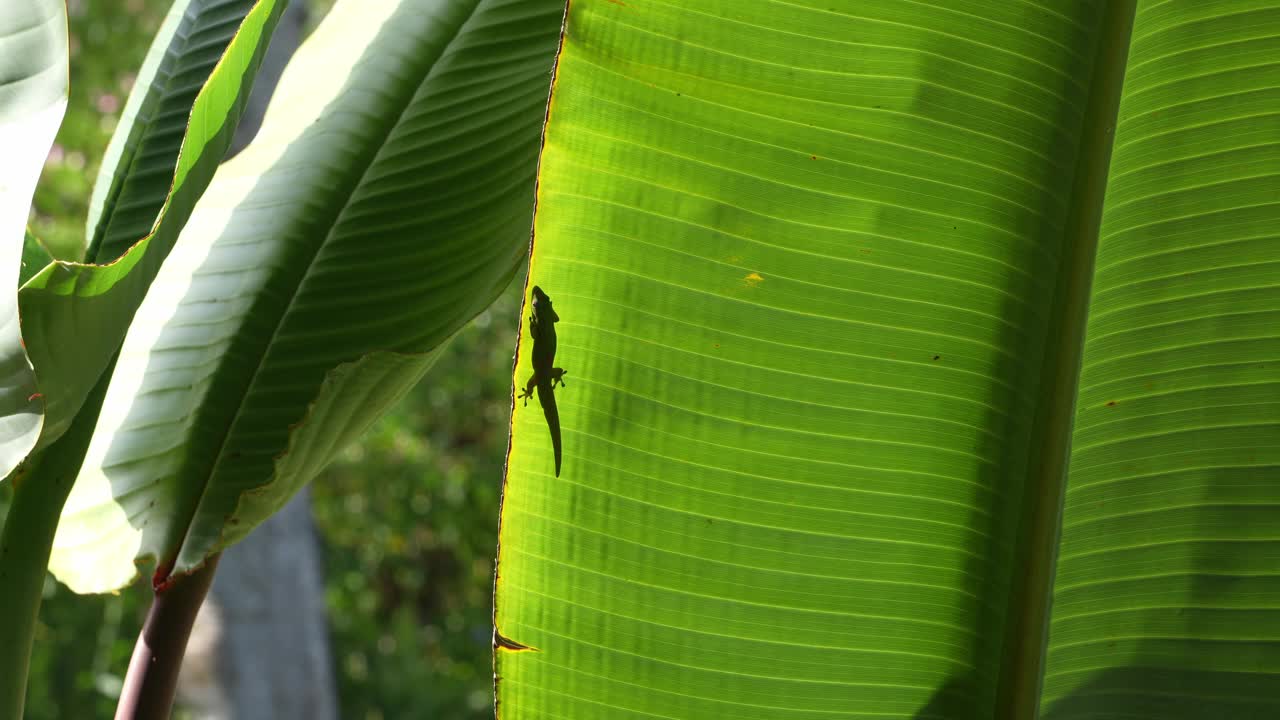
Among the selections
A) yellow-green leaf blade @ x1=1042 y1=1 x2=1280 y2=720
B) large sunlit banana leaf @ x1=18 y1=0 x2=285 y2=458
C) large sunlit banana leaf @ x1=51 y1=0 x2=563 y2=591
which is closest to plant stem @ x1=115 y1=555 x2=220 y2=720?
large sunlit banana leaf @ x1=51 y1=0 x2=563 y2=591

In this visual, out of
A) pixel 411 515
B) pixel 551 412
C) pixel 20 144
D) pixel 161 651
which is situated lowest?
pixel 411 515


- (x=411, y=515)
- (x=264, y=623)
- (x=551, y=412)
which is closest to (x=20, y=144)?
(x=551, y=412)

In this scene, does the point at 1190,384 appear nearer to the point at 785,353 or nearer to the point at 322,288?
the point at 785,353

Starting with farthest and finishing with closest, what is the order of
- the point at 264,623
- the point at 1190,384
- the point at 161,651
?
the point at 264,623
the point at 161,651
the point at 1190,384

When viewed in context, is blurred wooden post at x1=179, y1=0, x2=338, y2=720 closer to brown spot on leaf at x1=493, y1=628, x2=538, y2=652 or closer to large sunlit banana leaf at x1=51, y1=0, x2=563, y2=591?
large sunlit banana leaf at x1=51, y1=0, x2=563, y2=591

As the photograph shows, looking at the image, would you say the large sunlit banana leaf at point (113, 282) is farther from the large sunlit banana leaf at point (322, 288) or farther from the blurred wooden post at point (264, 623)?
the blurred wooden post at point (264, 623)

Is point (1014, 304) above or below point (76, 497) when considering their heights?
above

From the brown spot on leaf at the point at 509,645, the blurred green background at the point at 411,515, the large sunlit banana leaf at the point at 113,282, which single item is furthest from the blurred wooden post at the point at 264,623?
the brown spot on leaf at the point at 509,645

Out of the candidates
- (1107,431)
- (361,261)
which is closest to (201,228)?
(361,261)

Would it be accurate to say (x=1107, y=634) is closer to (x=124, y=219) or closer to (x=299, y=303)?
(x=299, y=303)
